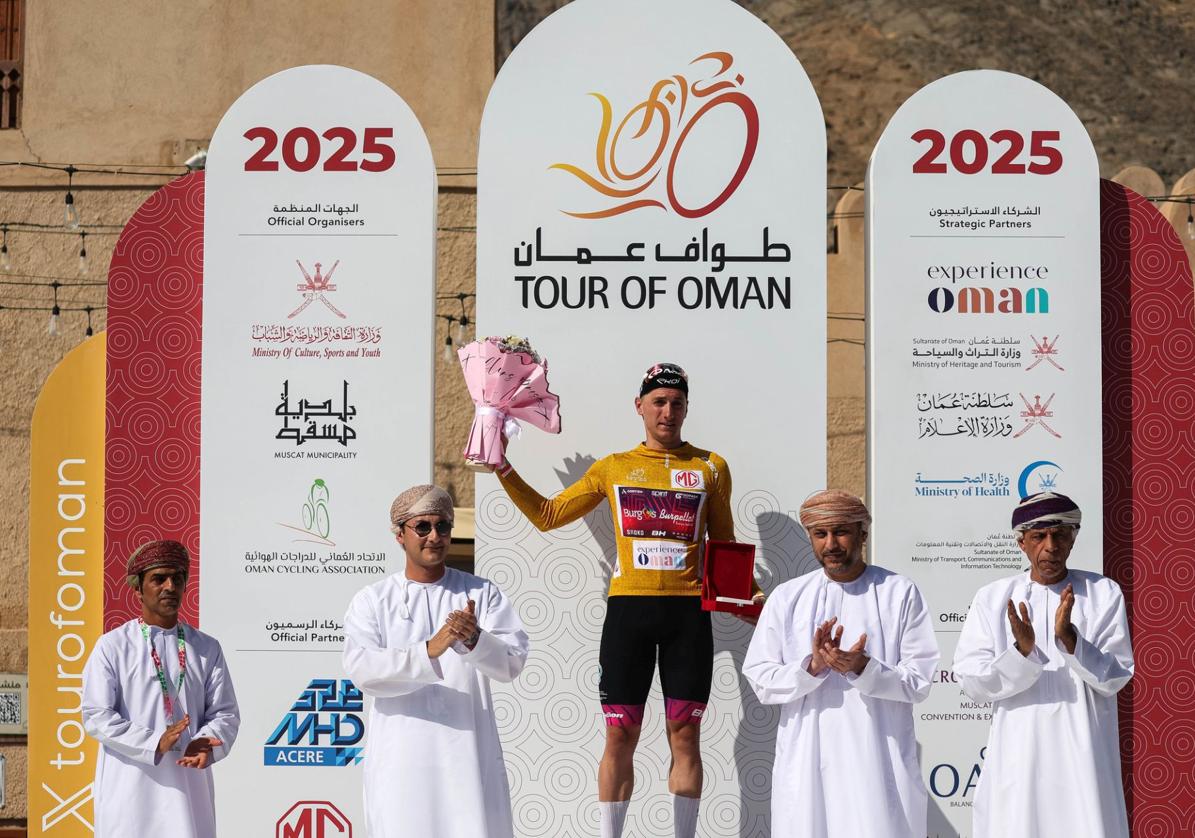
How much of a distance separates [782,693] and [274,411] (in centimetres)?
312

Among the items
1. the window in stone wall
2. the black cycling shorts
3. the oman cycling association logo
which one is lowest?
the black cycling shorts

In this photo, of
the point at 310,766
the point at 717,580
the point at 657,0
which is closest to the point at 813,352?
the point at 717,580

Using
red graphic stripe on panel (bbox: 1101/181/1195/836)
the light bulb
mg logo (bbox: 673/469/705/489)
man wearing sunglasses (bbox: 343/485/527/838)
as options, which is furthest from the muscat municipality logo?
the light bulb

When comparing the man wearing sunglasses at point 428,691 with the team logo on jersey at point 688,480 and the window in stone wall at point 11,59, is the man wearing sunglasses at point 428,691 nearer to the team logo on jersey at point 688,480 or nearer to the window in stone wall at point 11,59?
the team logo on jersey at point 688,480

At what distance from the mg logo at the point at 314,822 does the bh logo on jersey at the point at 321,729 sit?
204 mm

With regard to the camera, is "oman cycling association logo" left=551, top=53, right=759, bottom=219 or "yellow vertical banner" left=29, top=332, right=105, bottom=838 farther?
"yellow vertical banner" left=29, top=332, right=105, bottom=838

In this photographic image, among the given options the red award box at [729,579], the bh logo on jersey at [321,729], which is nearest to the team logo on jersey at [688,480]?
the red award box at [729,579]

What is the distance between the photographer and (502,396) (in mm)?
7496

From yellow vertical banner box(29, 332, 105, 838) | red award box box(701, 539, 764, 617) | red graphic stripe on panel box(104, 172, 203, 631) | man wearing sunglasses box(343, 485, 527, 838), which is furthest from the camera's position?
yellow vertical banner box(29, 332, 105, 838)

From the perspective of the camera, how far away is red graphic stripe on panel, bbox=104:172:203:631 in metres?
8.14

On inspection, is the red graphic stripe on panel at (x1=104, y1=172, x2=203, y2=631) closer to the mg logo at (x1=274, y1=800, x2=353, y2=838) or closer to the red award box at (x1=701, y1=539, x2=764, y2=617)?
the mg logo at (x1=274, y1=800, x2=353, y2=838)

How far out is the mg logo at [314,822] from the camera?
7.80 m

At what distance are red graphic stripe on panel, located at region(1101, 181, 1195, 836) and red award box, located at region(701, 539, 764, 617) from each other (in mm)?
2108

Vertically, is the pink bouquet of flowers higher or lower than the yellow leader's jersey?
higher
